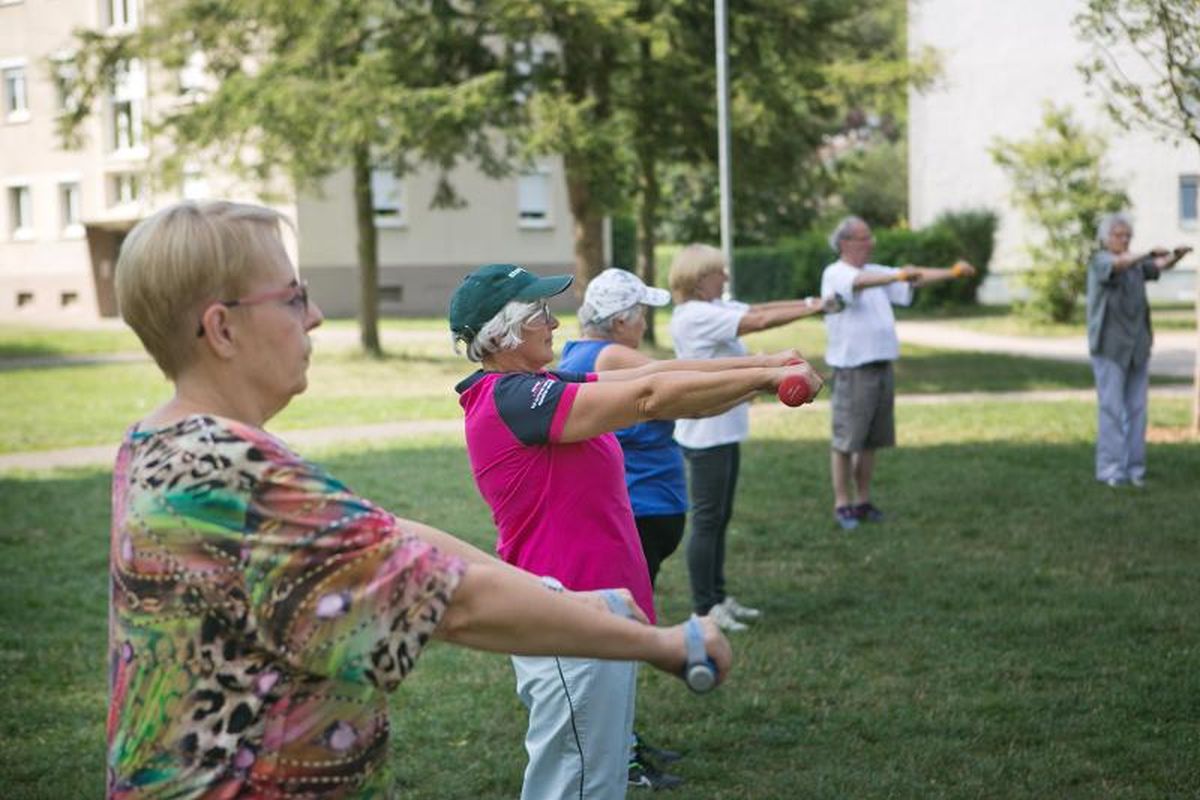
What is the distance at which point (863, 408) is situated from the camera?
1100 centimetres

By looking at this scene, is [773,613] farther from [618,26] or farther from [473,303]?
[618,26]

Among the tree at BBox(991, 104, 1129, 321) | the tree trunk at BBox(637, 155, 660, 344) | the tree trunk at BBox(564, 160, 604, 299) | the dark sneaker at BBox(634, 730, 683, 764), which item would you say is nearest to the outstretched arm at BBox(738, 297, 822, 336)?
the dark sneaker at BBox(634, 730, 683, 764)

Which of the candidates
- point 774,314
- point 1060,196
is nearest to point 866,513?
point 774,314

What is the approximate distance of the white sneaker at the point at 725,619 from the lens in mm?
8156

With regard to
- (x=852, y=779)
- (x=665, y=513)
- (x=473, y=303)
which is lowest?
(x=852, y=779)

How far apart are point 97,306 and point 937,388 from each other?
3496cm

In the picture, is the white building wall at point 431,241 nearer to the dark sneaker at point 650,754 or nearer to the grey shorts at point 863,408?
the grey shorts at point 863,408

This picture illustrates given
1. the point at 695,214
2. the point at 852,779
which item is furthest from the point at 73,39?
the point at 695,214

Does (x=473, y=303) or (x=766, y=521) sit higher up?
(x=473, y=303)

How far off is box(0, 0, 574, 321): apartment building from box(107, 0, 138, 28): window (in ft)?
50.7

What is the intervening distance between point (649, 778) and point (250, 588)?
3.85 meters

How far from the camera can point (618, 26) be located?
21.8m

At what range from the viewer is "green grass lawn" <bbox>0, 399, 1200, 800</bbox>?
5883mm

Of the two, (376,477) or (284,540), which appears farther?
(376,477)
